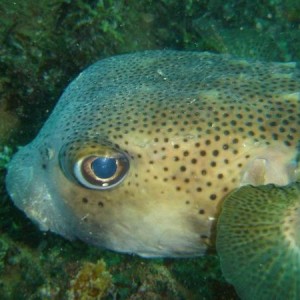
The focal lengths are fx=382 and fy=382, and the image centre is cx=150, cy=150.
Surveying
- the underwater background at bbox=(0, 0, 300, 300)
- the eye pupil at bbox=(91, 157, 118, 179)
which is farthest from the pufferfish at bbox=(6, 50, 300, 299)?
the underwater background at bbox=(0, 0, 300, 300)

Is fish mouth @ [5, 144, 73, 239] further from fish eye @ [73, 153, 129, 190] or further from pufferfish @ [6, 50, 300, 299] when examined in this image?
fish eye @ [73, 153, 129, 190]

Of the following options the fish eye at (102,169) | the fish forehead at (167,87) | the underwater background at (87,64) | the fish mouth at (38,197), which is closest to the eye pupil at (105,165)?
the fish eye at (102,169)

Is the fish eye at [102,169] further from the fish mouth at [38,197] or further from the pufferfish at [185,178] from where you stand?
the fish mouth at [38,197]

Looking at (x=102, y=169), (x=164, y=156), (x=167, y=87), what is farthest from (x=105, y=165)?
(x=167, y=87)

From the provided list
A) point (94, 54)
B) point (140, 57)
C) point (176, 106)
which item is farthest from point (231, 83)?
point (94, 54)

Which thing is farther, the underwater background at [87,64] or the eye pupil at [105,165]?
the underwater background at [87,64]

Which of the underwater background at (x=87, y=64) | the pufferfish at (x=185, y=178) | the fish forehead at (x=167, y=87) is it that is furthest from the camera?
the underwater background at (x=87, y=64)
